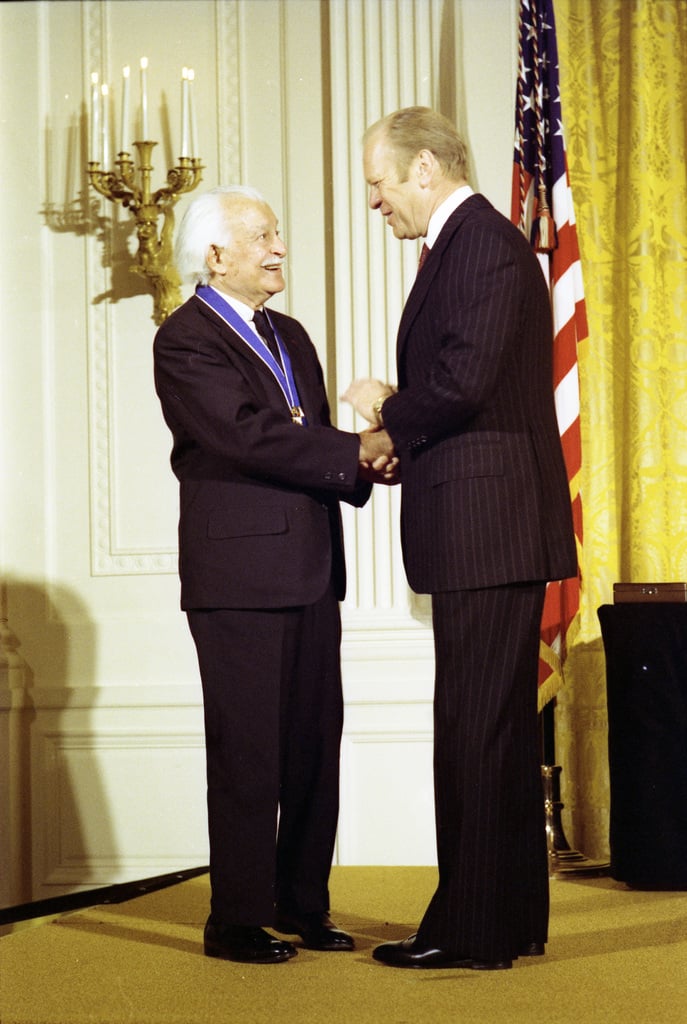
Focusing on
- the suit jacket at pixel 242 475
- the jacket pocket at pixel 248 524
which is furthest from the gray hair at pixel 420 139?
the jacket pocket at pixel 248 524

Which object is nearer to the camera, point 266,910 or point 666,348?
point 266,910

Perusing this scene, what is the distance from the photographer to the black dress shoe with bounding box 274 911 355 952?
2830 mm

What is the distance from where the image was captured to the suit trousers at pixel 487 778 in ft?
8.20

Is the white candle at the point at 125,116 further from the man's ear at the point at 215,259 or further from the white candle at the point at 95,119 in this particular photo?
the man's ear at the point at 215,259

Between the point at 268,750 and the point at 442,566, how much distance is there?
24.2 inches

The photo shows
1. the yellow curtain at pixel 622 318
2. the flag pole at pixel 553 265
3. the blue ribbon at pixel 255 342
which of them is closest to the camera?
the blue ribbon at pixel 255 342

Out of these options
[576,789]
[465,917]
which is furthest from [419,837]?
[465,917]

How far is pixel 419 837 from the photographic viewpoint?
4.36 m

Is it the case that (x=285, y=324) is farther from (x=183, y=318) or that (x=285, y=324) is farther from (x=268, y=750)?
(x=268, y=750)

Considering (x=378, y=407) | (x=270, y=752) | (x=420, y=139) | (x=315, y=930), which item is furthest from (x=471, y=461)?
(x=315, y=930)

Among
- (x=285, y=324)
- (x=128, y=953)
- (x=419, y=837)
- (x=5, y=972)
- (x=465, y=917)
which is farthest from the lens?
(x=419, y=837)

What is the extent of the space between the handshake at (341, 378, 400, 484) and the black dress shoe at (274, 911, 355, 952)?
3.37 ft

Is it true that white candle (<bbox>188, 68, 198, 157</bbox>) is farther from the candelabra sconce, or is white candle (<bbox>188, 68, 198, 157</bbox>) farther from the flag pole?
the flag pole

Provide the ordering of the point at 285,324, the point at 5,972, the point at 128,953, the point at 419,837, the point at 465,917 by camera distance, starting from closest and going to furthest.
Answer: the point at 465,917 → the point at 5,972 → the point at 128,953 → the point at 285,324 → the point at 419,837
